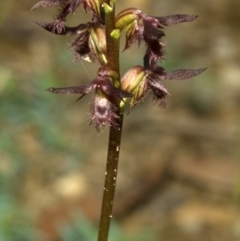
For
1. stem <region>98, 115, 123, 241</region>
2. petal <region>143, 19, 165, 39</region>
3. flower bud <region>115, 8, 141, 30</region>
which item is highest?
flower bud <region>115, 8, 141, 30</region>

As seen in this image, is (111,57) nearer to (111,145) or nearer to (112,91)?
(112,91)

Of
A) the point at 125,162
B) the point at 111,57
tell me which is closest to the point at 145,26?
the point at 111,57

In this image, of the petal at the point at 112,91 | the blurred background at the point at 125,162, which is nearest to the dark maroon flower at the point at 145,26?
the petal at the point at 112,91

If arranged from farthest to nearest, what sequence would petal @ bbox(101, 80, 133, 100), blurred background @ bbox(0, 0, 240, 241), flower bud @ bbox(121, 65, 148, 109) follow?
blurred background @ bbox(0, 0, 240, 241), flower bud @ bbox(121, 65, 148, 109), petal @ bbox(101, 80, 133, 100)

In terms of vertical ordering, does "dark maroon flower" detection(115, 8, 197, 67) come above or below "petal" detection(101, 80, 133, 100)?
above

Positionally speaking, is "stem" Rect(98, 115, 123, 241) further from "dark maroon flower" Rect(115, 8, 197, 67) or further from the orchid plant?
"dark maroon flower" Rect(115, 8, 197, 67)

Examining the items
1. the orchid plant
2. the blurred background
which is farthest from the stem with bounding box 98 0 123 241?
the blurred background

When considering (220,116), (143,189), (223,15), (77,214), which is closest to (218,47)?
(223,15)

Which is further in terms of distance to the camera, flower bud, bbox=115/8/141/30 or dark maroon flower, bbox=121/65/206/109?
dark maroon flower, bbox=121/65/206/109

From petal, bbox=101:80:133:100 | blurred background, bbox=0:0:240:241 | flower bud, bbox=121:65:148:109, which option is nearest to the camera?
petal, bbox=101:80:133:100
